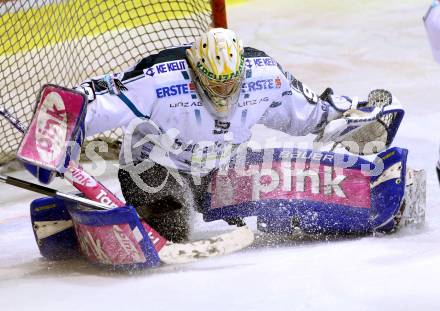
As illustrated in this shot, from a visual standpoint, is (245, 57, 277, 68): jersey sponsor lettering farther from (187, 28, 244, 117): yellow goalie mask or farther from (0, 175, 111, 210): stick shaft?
(0, 175, 111, 210): stick shaft

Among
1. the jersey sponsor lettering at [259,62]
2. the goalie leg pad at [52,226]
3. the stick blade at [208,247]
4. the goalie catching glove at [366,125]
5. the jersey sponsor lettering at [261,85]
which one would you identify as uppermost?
the jersey sponsor lettering at [259,62]

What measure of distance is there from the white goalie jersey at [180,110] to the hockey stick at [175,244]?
0.26 m

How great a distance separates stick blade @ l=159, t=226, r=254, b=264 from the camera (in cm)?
379

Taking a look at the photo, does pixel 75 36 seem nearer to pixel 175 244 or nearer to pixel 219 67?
pixel 219 67

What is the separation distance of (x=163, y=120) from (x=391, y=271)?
1.09 meters

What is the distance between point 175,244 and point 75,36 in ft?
6.90

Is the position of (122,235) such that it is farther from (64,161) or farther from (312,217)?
(312,217)

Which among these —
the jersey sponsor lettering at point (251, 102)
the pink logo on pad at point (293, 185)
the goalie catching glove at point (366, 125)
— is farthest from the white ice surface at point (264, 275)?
the jersey sponsor lettering at point (251, 102)

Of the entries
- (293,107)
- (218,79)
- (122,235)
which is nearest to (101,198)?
(122,235)

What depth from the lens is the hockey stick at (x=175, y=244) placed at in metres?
3.78

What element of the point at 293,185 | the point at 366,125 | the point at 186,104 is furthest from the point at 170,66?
the point at 366,125

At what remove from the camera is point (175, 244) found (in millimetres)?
3861

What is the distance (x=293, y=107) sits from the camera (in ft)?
14.3

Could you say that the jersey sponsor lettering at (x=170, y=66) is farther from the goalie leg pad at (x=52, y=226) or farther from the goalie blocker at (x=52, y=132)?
the goalie leg pad at (x=52, y=226)
